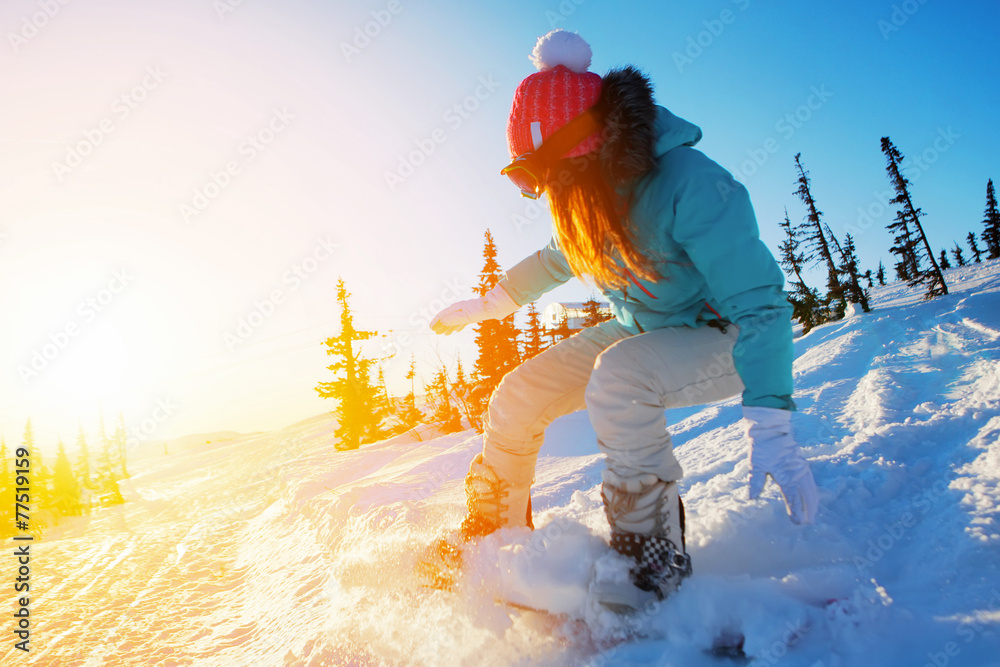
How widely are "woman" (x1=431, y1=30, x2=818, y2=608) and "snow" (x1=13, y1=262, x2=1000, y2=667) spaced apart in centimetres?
19

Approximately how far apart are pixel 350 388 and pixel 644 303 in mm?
24308

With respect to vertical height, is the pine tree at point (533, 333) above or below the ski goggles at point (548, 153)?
above

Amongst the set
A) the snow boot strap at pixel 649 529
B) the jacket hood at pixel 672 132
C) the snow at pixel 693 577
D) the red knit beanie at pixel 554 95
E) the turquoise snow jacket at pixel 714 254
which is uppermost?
the red knit beanie at pixel 554 95

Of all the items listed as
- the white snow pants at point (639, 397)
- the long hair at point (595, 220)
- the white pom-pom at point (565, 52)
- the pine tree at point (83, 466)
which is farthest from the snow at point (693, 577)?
the pine tree at point (83, 466)

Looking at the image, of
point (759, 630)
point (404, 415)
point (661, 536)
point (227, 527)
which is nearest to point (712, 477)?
point (661, 536)

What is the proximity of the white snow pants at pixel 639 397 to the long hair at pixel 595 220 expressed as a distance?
0.90 ft

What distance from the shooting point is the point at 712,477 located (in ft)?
7.81

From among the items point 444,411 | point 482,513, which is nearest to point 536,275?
point 482,513

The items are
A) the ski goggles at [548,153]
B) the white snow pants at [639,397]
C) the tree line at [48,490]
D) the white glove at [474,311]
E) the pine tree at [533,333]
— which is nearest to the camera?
the white snow pants at [639,397]

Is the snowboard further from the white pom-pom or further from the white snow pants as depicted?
the white pom-pom

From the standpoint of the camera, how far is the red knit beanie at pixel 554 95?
1.64 m

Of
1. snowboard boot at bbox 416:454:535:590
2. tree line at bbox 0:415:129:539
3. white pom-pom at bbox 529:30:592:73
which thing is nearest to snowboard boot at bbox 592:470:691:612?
snowboard boot at bbox 416:454:535:590

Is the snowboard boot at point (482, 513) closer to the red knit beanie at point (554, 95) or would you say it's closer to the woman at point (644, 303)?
the woman at point (644, 303)

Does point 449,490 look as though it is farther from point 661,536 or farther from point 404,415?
point 404,415
